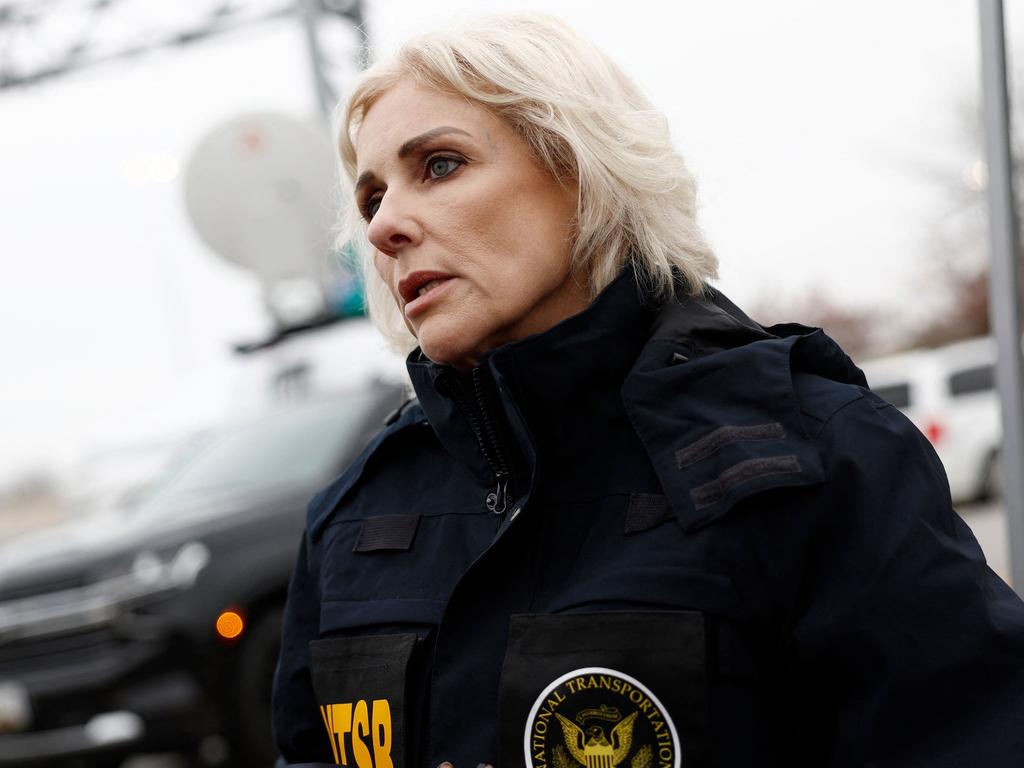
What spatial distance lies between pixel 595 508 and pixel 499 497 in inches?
5.8

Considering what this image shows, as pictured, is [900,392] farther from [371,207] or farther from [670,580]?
[670,580]

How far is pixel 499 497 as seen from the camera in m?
1.71

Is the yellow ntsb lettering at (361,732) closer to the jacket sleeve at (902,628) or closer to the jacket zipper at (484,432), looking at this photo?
the jacket zipper at (484,432)

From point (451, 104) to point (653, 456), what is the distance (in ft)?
1.93

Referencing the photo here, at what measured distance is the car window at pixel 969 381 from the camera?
15.7m

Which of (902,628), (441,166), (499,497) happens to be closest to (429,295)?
(441,166)

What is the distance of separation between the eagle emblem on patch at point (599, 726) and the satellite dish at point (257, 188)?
6034mm

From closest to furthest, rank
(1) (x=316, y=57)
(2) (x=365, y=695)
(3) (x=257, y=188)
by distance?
(2) (x=365, y=695)
(3) (x=257, y=188)
(1) (x=316, y=57)

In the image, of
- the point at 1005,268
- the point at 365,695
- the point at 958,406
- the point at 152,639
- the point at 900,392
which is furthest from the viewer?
the point at 900,392

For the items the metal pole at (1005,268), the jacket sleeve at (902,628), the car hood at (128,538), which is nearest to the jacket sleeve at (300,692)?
the jacket sleeve at (902,628)

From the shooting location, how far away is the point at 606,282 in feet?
6.01

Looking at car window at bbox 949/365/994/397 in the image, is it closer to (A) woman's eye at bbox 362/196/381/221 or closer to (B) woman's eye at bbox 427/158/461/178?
(A) woman's eye at bbox 362/196/381/221

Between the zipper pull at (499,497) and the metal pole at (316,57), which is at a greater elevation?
the zipper pull at (499,497)

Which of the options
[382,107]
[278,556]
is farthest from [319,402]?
[382,107]
